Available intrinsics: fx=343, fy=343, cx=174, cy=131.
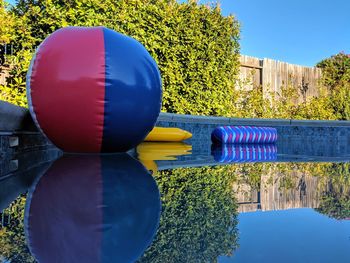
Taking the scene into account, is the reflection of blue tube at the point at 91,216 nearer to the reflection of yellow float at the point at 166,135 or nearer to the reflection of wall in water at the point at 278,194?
the reflection of wall in water at the point at 278,194

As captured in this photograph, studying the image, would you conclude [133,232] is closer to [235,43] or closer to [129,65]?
[129,65]

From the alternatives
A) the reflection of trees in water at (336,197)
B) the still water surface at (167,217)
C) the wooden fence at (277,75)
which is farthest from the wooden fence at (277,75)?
the still water surface at (167,217)

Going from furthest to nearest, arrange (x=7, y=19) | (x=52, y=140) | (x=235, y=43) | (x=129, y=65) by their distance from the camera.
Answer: (x=235, y=43) < (x=7, y=19) < (x=52, y=140) < (x=129, y=65)

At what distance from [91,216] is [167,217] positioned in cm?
33

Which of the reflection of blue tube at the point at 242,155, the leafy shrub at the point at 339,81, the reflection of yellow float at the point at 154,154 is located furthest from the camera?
the leafy shrub at the point at 339,81

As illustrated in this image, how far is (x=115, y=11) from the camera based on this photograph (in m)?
7.00

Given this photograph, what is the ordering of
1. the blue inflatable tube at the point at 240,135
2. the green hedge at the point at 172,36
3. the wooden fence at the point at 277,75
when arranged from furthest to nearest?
the wooden fence at the point at 277,75
the blue inflatable tube at the point at 240,135
the green hedge at the point at 172,36

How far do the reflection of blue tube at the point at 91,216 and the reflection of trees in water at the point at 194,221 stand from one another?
6cm

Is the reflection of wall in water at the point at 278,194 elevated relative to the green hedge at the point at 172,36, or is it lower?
lower

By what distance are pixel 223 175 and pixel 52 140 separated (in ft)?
5.50

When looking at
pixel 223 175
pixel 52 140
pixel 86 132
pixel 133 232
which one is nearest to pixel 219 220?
pixel 133 232

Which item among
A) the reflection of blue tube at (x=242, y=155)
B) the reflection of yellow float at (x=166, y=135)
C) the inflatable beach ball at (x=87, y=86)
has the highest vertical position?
the inflatable beach ball at (x=87, y=86)

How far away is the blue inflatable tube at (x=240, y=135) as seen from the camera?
23.5 ft

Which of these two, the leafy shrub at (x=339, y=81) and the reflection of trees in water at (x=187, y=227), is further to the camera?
the leafy shrub at (x=339, y=81)
